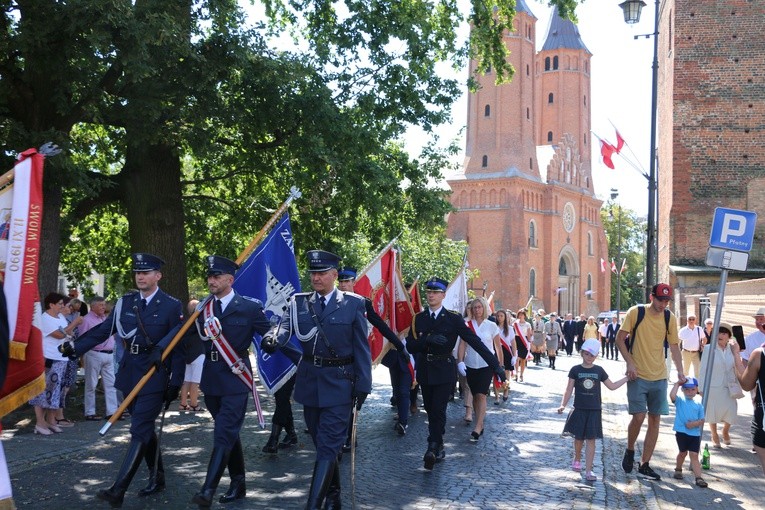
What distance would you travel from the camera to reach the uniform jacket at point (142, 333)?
7.73 meters

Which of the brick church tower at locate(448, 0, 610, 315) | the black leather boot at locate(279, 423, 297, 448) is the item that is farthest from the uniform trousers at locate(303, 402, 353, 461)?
the brick church tower at locate(448, 0, 610, 315)

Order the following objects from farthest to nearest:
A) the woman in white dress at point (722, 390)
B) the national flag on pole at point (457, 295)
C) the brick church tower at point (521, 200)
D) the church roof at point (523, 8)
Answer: the church roof at point (523, 8) < the brick church tower at point (521, 200) < the national flag on pole at point (457, 295) < the woman in white dress at point (722, 390)

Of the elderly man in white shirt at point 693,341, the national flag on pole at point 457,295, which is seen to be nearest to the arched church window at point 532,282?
the elderly man in white shirt at point 693,341

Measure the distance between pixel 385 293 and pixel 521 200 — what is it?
68.8 meters

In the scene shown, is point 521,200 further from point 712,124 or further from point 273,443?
point 273,443

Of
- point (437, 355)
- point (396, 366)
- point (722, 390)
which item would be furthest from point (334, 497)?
point (722, 390)

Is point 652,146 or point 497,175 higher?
point 497,175

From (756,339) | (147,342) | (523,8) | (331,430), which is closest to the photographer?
(331,430)

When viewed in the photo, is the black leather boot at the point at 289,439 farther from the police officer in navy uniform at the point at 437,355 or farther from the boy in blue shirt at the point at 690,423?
the boy in blue shirt at the point at 690,423

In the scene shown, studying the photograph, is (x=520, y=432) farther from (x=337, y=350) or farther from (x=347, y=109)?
(x=347, y=109)

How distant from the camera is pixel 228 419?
734 cm

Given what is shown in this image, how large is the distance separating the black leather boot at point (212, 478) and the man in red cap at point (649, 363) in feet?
15.0

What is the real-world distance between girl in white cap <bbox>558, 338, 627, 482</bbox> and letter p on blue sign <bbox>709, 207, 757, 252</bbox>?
80.6 inches

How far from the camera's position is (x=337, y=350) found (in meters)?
7.16
